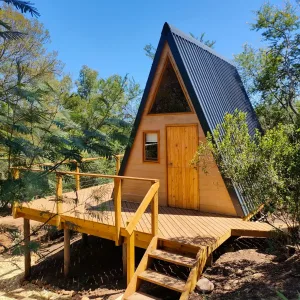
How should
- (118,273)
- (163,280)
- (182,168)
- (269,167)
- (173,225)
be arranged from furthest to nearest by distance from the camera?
(118,273) → (182,168) → (173,225) → (163,280) → (269,167)

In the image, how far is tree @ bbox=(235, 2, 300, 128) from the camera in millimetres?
10070

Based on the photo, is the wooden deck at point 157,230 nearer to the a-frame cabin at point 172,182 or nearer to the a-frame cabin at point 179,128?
the a-frame cabin at point 172,182

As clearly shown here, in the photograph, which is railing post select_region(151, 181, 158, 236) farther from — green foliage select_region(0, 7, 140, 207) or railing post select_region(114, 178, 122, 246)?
green foliage select_region(0, 7, 140, 207)

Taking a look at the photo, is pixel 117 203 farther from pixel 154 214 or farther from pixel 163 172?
pixel 163 172

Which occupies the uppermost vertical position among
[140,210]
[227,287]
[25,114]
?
[25,114]

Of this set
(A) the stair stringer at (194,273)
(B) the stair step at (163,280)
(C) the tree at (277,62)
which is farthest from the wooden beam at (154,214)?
(C) the tree at (277,62)

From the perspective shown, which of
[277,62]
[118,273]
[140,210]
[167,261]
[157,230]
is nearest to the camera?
[167,261]

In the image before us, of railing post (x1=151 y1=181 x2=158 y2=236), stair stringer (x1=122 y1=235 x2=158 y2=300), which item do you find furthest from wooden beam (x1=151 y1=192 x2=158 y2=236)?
stair stringer (x1=122 y1=235 x2=158 y2=300)

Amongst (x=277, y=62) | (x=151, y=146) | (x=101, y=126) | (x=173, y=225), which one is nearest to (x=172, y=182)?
(x=151, y=146)

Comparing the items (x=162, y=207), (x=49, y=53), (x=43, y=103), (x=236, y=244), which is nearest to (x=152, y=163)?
(x=162, y=207)

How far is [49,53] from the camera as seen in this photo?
1370 cm

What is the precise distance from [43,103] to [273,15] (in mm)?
10195

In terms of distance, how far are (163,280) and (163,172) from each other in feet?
10.3

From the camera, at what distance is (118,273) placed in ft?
23.5
